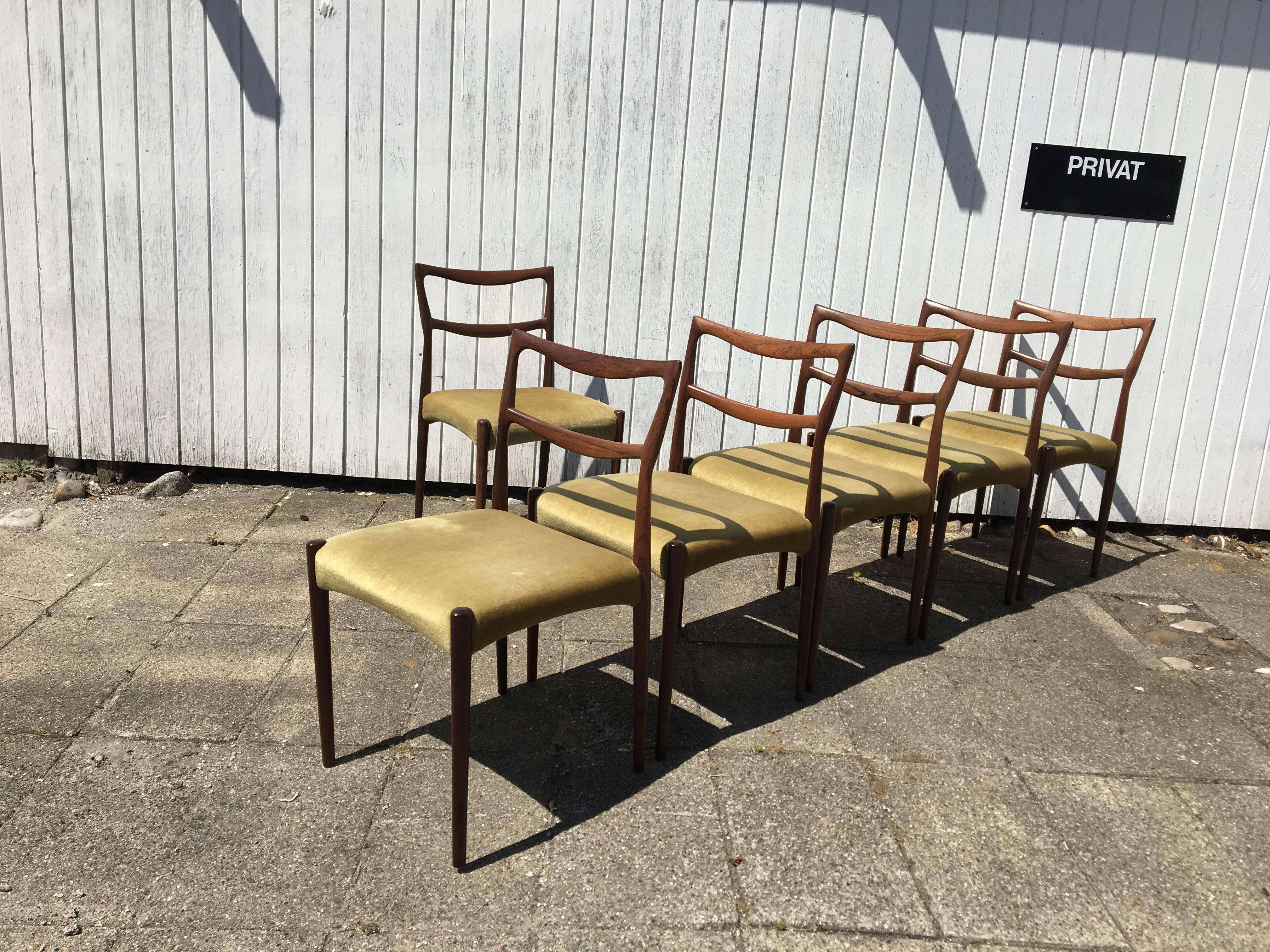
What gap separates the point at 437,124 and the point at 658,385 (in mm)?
1343

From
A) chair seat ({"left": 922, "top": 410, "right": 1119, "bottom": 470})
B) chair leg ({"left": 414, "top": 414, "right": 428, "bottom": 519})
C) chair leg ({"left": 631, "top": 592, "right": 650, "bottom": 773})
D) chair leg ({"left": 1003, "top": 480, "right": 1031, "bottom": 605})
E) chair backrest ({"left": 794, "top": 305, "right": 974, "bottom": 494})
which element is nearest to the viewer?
chair leg ({"left": 631, "top": 592, "right": 650, "bottom": 773})

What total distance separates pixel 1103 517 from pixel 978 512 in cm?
48

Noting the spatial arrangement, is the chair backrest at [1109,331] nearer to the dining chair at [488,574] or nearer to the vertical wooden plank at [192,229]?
the dining chair at [488,574]

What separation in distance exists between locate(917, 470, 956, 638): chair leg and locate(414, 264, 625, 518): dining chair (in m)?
1.10

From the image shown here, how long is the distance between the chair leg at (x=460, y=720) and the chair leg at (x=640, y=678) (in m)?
0.47

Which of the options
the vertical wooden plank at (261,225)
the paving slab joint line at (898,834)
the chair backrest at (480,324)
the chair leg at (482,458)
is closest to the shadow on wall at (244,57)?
the vertical wooden plank at (261,225)

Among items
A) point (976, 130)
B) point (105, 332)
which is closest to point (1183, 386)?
point (976, 130)

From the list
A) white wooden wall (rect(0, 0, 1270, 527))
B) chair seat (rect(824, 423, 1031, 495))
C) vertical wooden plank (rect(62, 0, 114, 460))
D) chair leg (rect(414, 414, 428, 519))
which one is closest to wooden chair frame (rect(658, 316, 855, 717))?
chair seat (rect(824, 423, 1031, 495))

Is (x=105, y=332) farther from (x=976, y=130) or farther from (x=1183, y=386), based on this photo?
(x=1183, y=386)

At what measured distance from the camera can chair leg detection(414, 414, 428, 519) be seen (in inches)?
155

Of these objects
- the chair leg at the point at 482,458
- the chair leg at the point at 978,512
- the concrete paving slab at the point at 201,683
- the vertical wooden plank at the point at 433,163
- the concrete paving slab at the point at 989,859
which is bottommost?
the concrete paving slab at the point at 201,683

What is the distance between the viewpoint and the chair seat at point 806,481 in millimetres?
2982

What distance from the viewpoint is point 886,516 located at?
145 inches

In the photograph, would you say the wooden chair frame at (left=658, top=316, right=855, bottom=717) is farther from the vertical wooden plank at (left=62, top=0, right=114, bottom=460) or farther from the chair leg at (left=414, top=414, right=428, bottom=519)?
the vertical wooden plank at (left=62, top=0, right=114, bottom=460)
